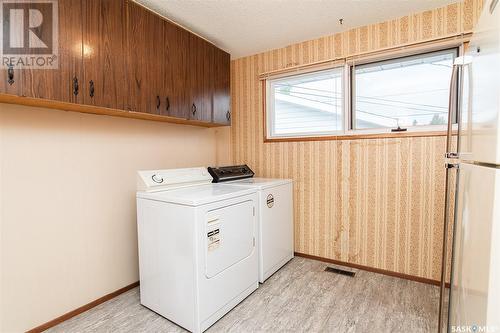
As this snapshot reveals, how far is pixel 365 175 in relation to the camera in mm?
2553

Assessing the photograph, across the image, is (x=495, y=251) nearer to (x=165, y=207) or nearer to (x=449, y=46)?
(x=165, y=207)

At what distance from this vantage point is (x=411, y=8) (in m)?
2.17

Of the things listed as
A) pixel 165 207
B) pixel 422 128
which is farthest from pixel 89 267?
pixel 422 128

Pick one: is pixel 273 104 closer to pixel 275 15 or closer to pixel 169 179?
pixel 275 15

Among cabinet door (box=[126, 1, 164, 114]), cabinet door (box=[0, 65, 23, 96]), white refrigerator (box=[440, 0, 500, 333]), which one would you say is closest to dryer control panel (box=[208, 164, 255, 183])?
cabinet door (box=[126, 1, 164, 114])

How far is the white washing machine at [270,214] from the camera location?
7.76 ft

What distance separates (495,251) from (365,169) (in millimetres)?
2021

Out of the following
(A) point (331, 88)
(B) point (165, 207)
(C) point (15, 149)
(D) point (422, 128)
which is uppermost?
(A) point (331, 88)

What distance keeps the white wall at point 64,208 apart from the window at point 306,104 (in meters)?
1.47

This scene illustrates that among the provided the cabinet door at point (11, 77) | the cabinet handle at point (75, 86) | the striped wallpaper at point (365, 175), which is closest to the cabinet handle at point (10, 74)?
the cabinet door at point (11, 77)

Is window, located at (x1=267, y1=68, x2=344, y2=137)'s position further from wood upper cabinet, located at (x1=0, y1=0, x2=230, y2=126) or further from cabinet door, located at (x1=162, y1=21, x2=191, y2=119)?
cabinet door, located at (x1=162, y1=21, x2=191, y2=119)

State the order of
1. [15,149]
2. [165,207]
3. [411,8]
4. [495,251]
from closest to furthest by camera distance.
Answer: [495,251]
[15,149]
[165,207]
[411,8]

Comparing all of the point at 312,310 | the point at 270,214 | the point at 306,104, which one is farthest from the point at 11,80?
the point at 306,104

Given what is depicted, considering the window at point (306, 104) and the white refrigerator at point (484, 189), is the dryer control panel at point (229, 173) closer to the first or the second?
the window at point (306, 104)
